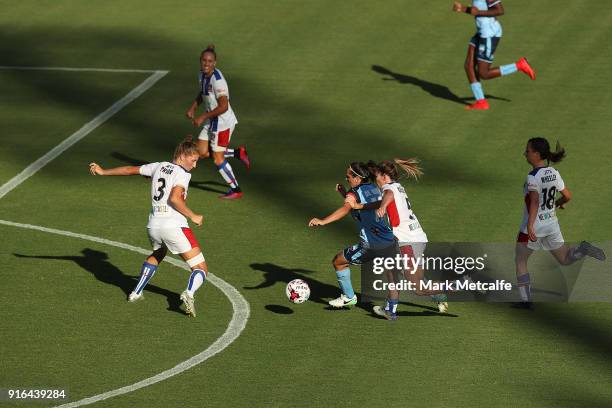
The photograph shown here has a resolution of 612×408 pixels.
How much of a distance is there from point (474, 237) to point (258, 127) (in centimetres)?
657

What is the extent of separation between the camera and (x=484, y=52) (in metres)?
24.0

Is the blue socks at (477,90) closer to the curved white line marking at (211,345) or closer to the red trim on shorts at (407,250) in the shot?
the curved white line marking at (211,345)

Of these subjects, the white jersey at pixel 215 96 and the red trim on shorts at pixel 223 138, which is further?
the red trim on shorts at pixel 223 138

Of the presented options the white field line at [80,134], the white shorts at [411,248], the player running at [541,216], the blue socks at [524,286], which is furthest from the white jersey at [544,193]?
the white field line at [80,134]

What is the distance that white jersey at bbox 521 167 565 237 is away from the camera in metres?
15.0

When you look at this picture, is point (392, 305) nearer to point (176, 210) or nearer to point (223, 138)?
point (176, 210)

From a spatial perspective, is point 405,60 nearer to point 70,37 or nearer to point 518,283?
point 70,37

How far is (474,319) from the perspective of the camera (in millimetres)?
15188

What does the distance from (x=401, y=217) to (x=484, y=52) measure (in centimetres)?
995

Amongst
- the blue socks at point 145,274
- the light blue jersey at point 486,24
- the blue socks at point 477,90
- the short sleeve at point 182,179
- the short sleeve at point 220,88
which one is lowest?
the blue socks at point 145,274

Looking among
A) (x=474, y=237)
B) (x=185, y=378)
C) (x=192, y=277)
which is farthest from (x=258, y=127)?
(x=185, y=378)

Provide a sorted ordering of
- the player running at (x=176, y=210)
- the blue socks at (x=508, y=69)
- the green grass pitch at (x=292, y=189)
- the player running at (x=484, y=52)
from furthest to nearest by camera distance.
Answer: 1. the blue socks at (x=508, y=69)
2. the player running at (x=484, y=52)
3. the player running at (x=176, y=210)
4. the green grass pitch at (x=292, y=189)

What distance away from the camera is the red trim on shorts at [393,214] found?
48.2ft

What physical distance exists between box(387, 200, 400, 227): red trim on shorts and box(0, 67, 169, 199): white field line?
755 centimetres
